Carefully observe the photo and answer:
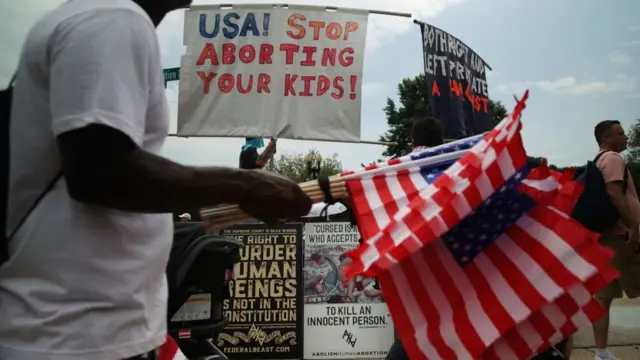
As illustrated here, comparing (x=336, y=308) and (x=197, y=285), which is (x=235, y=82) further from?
(x=197, y=285)

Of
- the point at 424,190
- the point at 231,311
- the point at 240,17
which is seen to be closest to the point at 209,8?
the point at 240,17

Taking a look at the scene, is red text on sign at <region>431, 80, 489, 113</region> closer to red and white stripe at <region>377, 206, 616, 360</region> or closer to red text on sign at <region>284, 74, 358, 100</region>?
red text on sign at <region>284, 74, 358, 100</region>

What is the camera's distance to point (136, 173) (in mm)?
1052

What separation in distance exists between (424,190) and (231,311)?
14.6 feet

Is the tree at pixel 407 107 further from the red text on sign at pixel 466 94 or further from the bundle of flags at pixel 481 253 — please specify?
the bundle of flags at pixel 481 253

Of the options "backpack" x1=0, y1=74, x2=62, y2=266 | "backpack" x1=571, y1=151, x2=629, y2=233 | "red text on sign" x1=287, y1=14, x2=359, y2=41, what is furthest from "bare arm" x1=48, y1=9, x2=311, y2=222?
"red text on sign" x1=287, y1=14, x2=359, y2=41

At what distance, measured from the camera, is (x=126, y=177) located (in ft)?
3.42

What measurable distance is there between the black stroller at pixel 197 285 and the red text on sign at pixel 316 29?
3729 mm

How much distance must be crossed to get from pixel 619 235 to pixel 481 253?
138 inches

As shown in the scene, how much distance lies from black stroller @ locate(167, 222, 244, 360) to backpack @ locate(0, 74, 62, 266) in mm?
2587

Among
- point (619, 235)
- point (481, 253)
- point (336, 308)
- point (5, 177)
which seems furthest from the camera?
point (336, 308)

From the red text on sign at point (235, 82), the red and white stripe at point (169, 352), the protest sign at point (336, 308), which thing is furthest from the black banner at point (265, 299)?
the red and white stripe at point (169, 352)

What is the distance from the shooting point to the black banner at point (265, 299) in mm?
5863

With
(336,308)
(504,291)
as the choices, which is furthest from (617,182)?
(504,291)
